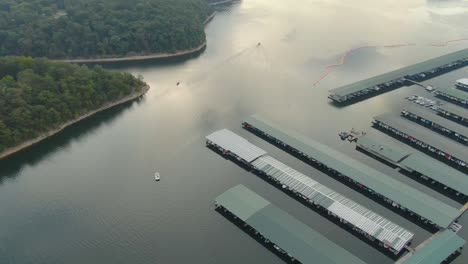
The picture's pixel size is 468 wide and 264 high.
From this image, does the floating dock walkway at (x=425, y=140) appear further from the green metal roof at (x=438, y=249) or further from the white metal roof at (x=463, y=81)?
the white metal roof at (x=463, y=81)

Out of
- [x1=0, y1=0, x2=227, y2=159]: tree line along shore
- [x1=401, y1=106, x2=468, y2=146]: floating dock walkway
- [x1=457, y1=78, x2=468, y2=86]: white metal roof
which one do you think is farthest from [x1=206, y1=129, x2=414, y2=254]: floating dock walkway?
[x1=457, y1=78, x2=468, y2=86]: white metal roof

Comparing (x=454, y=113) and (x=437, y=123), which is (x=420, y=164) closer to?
(x=437, y=123)

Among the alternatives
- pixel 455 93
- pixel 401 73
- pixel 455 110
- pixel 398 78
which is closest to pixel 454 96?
pixel 455 93

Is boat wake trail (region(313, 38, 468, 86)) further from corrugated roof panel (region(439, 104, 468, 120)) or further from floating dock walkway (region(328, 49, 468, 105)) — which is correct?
corrugated roof panel (region(439, 104, 468, 120))

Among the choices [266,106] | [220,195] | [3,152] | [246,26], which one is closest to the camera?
[220,195]

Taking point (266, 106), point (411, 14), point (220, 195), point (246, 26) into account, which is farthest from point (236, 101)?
point (411, 14)

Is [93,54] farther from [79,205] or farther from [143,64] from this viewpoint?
[79,205]
